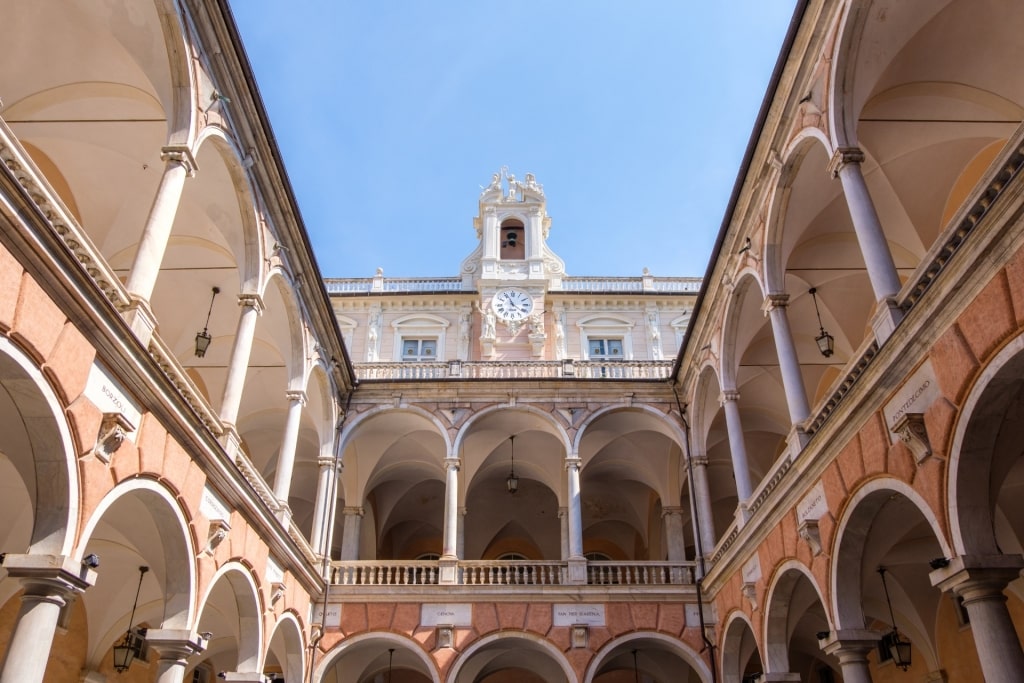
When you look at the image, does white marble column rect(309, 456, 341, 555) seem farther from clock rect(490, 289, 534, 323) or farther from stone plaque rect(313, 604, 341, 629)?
clock rect(490, 289, 534, 323)

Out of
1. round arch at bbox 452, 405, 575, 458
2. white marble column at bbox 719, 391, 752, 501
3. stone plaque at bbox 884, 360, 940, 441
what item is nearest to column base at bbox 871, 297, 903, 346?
stone plaque at bbox 884, 360, 940, 441

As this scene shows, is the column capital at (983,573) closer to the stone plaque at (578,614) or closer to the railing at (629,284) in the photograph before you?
the stone plaque at (578,614)

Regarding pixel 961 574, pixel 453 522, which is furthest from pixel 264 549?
pixel 961 574

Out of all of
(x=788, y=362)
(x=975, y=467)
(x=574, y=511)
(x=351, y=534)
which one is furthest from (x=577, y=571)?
(x=975, y=467)

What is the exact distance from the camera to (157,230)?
970cm

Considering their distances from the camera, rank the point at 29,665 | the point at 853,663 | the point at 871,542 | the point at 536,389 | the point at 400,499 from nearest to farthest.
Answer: the point at 29,665 < the point at 853,663 < the point at 871,542 < the point at 536,389 < the point at 400,499

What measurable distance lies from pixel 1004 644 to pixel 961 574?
64 centimetres

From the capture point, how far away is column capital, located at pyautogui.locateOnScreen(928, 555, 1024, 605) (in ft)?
23.5

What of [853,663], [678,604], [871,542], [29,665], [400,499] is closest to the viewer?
[29,665]

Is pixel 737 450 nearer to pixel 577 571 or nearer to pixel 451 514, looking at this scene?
pixel 577 571

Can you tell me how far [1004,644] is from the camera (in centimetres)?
705

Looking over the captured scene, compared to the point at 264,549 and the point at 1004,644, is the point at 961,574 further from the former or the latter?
the point at 264,549

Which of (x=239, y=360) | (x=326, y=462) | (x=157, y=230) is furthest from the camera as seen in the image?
(x=326, y=462)

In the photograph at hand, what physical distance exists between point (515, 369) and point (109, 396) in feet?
42.3
